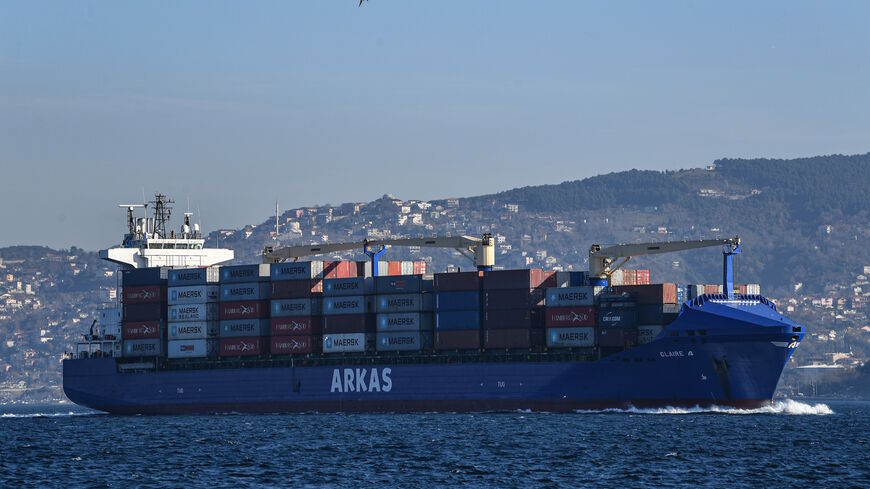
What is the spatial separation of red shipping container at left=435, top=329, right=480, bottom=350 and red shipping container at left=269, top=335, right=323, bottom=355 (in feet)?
32.0

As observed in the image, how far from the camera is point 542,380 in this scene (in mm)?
94312

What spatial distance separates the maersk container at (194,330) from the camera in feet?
348

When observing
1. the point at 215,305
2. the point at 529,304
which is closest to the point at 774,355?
the point at 529,304

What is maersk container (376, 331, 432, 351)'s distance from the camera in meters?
98.1

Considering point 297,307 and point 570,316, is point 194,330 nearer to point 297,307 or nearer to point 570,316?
point 297,307

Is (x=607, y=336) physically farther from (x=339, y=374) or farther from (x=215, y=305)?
(x=215, y=305)

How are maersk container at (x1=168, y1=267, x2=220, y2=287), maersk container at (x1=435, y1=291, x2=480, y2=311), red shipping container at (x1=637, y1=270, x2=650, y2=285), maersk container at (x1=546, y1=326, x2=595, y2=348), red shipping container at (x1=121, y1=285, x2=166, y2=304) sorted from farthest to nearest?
red shipping container at (x1=121, y1=285, x2=166, y2=304) → maersk container at (x1=168, y1=267, x2=220, y2=287) → red shipping container at (x1=637, y1=270, x2=650, y2=285) → maersk container at (x1=435, y1=291, x2=480, y2=311) → maersk container at (x1=546, y1=326, x2=595, y2=348)

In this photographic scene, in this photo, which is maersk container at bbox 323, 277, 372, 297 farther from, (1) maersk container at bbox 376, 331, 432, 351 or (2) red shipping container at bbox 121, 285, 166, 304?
(2) red shipping container at bbox 121, 285, 166, 304

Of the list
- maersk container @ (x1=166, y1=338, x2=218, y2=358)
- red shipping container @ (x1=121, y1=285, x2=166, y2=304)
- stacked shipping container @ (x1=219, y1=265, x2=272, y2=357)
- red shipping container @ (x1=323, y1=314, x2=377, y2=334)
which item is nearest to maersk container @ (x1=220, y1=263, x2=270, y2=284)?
stacked shipping container @ (x1=219, y1=265, x2=272, y2=357)

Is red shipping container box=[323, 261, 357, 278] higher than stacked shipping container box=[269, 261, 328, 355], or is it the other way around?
red shipping container box=[323, 261, 357, 278]

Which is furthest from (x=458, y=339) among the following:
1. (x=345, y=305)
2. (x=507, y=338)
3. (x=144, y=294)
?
(x=144, y=294)

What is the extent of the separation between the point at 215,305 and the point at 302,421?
54.0ft

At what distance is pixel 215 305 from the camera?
350ft

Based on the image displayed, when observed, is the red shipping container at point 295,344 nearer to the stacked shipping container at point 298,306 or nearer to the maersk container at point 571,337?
the stacked shipping container at point 298,306
